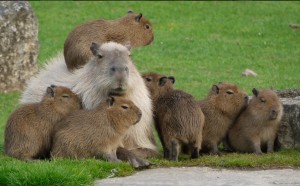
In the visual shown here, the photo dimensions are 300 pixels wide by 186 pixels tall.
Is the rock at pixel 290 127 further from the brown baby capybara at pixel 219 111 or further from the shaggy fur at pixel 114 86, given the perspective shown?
the shaggy fur at pixel 114 86

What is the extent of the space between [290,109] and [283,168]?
1.11m

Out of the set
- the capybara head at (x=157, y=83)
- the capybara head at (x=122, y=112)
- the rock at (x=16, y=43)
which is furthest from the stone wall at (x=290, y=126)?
the rock at (x=16, y=43)

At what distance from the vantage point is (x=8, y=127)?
9172mm

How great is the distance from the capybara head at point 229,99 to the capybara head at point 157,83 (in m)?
0.45

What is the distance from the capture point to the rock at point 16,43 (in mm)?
15078

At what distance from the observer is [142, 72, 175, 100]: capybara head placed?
32.2 ft

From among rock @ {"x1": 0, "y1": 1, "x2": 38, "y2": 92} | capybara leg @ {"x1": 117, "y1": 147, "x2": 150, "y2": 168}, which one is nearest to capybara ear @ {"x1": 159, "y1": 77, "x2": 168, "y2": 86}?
capybara leg @ {"x1": 117, "y1": 147, "x2": 150, "y2": 168}

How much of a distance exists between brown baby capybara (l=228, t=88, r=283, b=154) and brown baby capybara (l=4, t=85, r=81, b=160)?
177cm

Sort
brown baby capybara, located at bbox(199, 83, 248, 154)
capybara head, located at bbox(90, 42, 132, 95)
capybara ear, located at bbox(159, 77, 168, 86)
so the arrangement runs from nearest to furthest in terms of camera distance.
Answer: capybara head, located at bbox(90, 42, 132, 95)
brown baby capybara, located at bbox(199, 83, 248, 154)
capybara ear, located at bbox(159, 77, 168, 86)

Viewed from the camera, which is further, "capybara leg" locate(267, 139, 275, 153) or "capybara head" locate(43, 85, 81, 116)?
"capybara leg" locate(267, 139, 275, 153)

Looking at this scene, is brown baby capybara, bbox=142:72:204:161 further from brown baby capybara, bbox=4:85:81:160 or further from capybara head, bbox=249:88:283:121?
brown baby capybara, bbox=4:85:81:160

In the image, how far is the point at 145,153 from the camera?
937 cm

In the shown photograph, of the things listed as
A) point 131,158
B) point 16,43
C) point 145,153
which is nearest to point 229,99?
point 145,153

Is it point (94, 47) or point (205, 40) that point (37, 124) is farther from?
point (205, 40)
